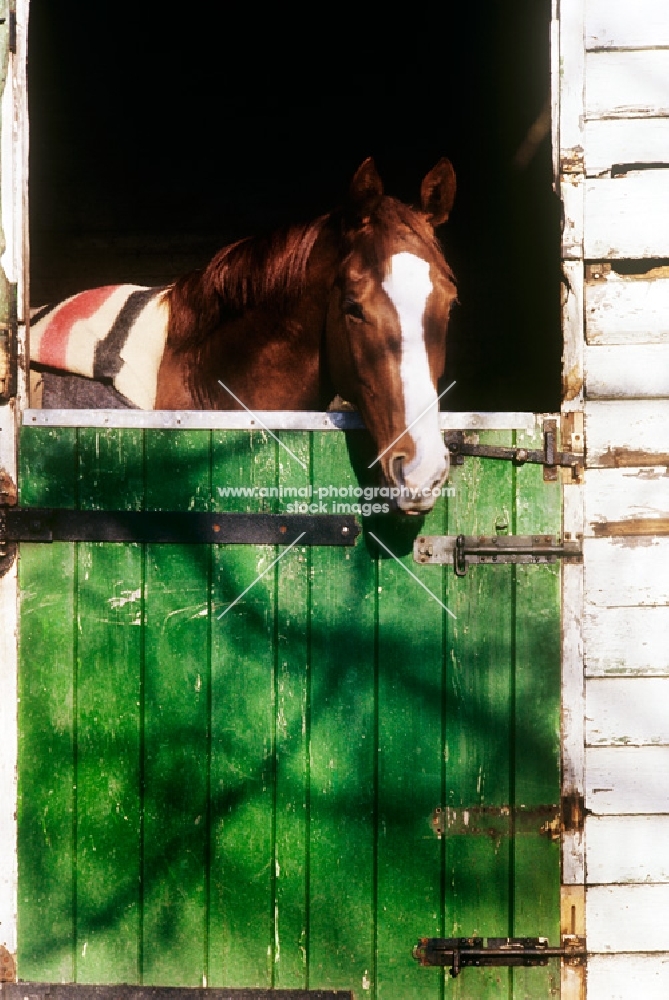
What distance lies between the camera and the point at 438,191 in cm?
269

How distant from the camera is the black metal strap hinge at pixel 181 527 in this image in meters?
2.34

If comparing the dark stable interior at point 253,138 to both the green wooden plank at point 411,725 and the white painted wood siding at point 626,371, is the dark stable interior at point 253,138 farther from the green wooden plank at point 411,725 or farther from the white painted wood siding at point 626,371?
the green wooden plank at point 411,725

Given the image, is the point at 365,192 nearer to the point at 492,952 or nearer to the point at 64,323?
the point at 64,323

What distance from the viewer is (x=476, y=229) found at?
5891 millimetres

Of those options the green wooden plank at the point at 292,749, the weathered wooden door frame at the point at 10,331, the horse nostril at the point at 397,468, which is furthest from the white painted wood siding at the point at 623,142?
the weathered wooden door frame at the point at 10,331

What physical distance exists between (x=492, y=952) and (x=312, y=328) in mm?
1787

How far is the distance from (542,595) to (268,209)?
171 inches

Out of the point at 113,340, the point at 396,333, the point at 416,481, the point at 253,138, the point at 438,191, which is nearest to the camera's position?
the point at 416,481

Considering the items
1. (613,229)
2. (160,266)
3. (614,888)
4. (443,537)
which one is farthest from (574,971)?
(160,266)

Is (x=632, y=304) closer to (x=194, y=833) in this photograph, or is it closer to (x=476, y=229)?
(x=194, y=833)

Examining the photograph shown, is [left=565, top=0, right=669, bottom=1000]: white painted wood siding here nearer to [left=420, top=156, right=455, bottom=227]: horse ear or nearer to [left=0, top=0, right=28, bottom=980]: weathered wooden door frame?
[left=420, top=156, right=455, bottom=227]: horse ear

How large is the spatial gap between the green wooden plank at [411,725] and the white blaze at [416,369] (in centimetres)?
23

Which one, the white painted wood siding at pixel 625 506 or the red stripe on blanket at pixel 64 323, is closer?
the white painted wood siding at pixel 625 506

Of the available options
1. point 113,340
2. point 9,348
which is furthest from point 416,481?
point 113,340
